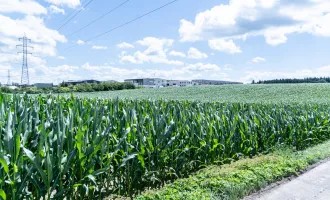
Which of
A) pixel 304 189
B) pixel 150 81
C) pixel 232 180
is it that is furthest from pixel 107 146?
pixel 150 81

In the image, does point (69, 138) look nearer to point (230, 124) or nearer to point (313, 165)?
point (230, 124)

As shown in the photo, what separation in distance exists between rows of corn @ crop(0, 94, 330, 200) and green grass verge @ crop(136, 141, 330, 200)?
458 mm

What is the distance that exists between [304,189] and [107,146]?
332 cm

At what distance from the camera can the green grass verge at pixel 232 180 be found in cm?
391

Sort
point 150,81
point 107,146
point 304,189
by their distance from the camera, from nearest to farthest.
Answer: point 107,146, point 304,189, point 150,81

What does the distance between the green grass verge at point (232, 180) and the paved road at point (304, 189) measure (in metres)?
0.20

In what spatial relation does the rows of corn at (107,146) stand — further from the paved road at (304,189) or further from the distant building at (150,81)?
the distant building at (150,81)

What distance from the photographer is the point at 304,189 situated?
4.76 m

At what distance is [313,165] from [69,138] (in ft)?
17.9

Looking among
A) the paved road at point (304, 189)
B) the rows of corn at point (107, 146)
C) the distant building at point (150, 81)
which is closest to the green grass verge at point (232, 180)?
the paved road at point (304, 189)

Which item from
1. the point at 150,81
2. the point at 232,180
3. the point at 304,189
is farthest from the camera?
the point at 150,81

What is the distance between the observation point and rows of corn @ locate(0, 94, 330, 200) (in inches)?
116

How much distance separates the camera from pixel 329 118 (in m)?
11.0

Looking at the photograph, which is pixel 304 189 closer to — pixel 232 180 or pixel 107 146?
pixel 232 180
